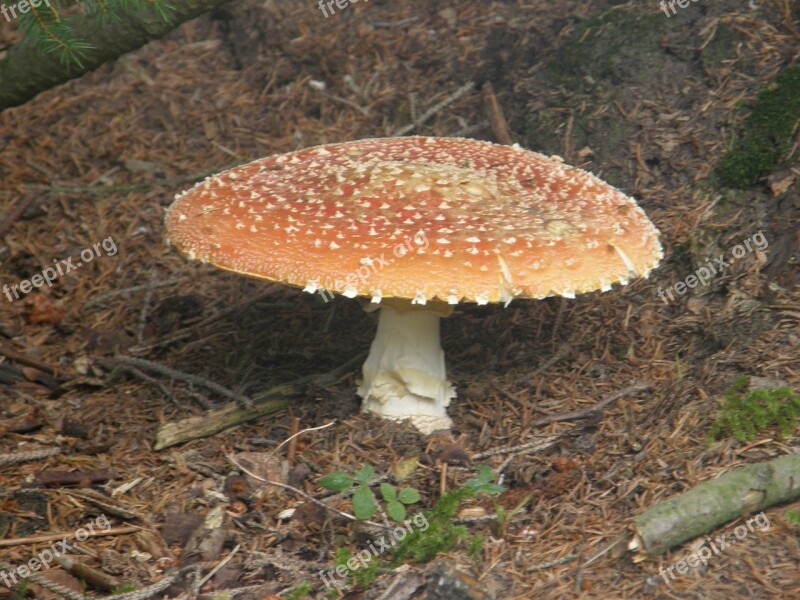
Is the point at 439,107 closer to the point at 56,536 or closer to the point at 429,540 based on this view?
the point at 429,540

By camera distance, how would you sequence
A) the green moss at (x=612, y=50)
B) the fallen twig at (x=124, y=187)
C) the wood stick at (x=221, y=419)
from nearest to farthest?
the wood stick at (x=221, y=419) → the green moss at (x=612, y=50) → the fallen twig at (x=124, y=187)

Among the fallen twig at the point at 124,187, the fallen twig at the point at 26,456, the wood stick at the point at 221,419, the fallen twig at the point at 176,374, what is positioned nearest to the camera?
the fallen twig at the point at 26,456

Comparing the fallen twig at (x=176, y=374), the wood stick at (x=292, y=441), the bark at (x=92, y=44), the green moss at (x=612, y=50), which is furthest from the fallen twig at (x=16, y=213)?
the green moss at (x=612, y=50)

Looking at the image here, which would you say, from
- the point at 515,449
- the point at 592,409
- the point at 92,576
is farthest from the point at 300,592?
the point at 592,409

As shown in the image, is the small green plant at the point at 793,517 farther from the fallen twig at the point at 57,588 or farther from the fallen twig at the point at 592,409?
the fallen twig at the point at 57,588

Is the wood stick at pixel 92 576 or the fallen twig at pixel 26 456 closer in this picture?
the wood stick at pixel 92 576

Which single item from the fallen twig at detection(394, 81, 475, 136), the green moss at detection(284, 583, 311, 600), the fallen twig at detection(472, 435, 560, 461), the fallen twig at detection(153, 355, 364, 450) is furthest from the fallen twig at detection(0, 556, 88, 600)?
the fallen twig at detection(394, 81, 475, 136)

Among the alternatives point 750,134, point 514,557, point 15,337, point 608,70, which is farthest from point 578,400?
point 15,337
